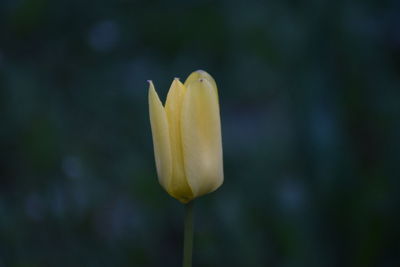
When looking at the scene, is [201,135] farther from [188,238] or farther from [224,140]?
[224,140]

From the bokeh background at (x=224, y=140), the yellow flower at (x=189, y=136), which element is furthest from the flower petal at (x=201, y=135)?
the bokeh background at (x=224, y=140)

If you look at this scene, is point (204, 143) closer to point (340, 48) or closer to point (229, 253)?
point (229, 253)

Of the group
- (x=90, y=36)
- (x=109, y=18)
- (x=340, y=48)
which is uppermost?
(x=109, y=18)

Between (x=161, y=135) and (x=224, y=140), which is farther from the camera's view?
(x=224, y=140)

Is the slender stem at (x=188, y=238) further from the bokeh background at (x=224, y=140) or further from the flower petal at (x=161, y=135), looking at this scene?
the bokeh background at (x=224, y=140)

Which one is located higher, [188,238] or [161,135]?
[161,135]

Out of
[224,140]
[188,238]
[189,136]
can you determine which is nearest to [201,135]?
[189,136]

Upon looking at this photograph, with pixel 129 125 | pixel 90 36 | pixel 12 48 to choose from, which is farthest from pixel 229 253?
pixel 12 48
